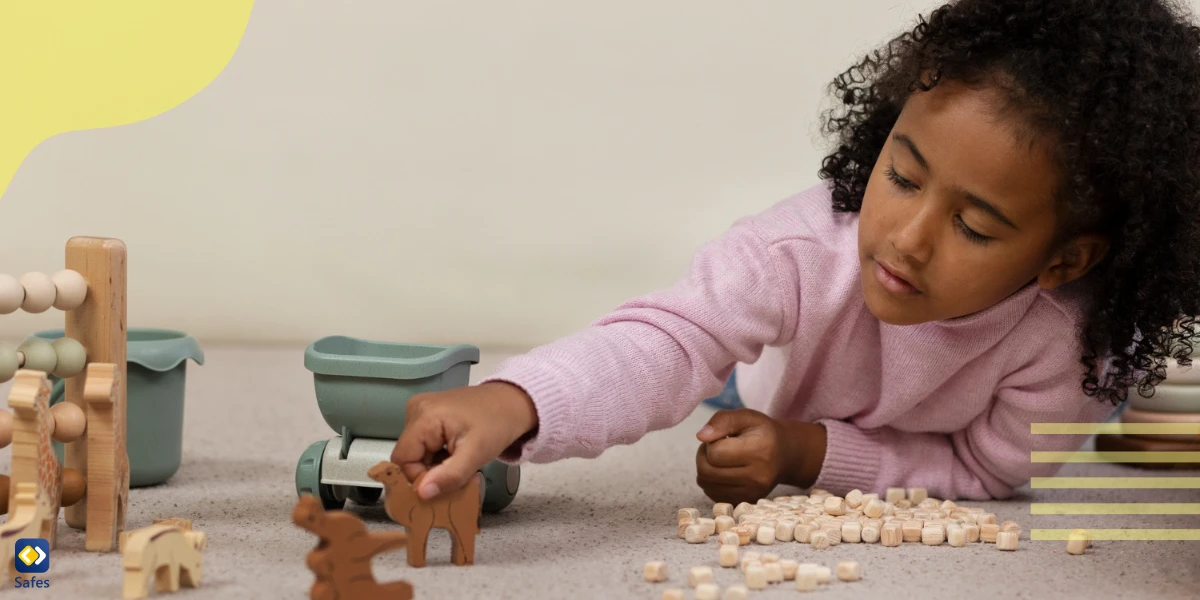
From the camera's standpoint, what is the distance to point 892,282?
0.96 meters

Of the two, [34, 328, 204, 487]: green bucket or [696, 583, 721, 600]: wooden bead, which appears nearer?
[696, 583, 721, 600]: wooden bead

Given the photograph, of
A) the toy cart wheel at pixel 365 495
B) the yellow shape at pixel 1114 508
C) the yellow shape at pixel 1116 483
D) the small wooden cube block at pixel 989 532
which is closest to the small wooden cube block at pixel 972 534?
the small wooden cube block at pixel 989 532

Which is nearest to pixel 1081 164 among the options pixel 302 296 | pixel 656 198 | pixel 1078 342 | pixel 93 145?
pixel 1078 342

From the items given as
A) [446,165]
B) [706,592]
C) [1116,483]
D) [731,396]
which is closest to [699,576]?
[706,592]

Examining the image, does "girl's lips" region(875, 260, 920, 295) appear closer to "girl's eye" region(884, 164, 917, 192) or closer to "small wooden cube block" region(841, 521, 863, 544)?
"girl's eye" region(884, 164, 917, 192)

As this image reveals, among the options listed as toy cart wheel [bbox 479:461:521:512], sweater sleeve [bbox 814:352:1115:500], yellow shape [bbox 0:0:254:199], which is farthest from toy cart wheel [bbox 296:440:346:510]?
yellow shape [bbox 0:0:254:199]

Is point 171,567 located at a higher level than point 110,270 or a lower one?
lower

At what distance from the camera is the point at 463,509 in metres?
0.79

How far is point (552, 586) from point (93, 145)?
3.81ft

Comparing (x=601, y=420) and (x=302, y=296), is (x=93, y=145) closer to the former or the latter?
(x=302, y=296)

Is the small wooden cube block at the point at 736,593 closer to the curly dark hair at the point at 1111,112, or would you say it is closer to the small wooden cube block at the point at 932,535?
the small wooden cube block at the point at 932,535

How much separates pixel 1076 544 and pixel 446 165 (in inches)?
40.6

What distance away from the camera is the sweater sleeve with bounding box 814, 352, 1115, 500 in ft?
3.59

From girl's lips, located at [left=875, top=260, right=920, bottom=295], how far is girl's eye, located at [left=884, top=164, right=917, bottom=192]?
66 millimetres
